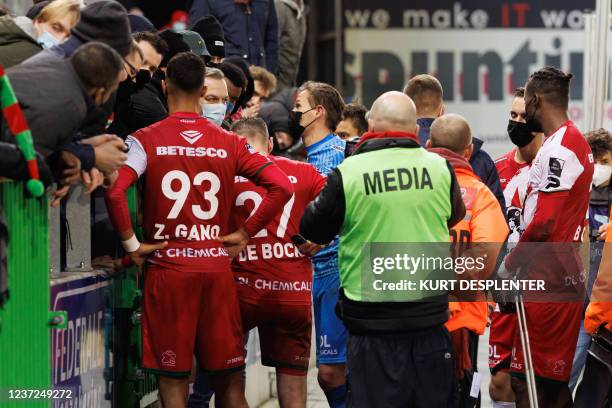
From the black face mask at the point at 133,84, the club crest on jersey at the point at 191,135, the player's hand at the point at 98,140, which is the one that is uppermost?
the black face mask at the point at 133,84

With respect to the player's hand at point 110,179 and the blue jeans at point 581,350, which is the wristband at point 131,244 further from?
the blue jeans at point 581,350

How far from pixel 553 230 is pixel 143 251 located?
8.24ft

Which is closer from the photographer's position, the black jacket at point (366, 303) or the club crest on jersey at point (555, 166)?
the black jacket at point (366, 303)

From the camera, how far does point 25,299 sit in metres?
Result: 5.29

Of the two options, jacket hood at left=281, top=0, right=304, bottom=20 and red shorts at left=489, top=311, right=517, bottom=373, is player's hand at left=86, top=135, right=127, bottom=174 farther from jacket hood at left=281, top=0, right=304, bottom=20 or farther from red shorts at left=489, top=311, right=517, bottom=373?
jacket hood at left=281, top=0, right=304, bottom=20

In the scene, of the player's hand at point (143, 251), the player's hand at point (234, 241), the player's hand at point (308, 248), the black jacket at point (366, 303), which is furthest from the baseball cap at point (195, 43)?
the black jacket at point (366, 303)

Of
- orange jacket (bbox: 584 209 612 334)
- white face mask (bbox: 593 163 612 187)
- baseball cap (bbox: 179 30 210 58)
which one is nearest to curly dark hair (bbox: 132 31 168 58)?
baseball cap (bbox: 179 30 210 58)

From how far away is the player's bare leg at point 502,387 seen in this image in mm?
8383

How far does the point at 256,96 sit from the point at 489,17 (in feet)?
32.9

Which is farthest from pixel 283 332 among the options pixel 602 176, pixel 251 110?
pixel 602 176

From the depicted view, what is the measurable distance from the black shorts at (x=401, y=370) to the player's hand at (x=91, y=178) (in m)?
1.51

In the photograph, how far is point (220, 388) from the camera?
677cm

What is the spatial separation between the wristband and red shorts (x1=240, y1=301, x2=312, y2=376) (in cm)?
111

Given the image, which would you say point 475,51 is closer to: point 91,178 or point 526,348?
point 526,348
